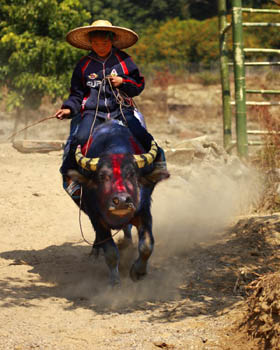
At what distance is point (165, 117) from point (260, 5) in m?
13.9

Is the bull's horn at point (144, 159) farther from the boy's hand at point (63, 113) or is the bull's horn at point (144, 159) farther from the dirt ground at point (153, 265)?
the dirt ground at point (153, 265)

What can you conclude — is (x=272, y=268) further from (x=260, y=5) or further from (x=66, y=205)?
(x=260, y=5)

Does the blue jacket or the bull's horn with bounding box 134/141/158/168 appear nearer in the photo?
the bull's horn with bounding box 134/141/158/168

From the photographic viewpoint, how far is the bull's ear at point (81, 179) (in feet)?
17.1

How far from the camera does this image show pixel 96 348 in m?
3.88

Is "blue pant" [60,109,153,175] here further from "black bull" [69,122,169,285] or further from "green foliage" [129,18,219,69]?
"green foliage" [129,18,219,69]

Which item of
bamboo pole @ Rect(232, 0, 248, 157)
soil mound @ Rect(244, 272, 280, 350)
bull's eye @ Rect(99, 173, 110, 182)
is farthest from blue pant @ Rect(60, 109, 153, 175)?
bamboo pole @ Rect(232, 0, 248, 157)

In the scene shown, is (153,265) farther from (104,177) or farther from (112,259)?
(104,177)

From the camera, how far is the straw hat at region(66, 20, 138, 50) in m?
5.87

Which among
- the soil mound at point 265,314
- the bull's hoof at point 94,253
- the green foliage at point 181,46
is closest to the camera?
the soil mound at point 265,314

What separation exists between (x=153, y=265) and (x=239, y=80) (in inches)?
191

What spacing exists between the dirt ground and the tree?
16.7ft

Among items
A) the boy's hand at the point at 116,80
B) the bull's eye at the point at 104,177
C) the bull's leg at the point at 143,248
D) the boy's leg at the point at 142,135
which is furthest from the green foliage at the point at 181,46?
the bull's eye at the point at 104,177

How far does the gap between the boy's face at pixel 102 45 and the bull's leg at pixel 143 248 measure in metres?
Result: 1.71
